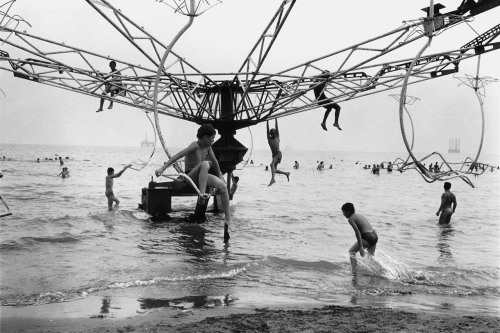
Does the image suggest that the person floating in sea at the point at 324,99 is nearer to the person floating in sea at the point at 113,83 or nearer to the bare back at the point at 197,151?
the bare back at the point at 197,151

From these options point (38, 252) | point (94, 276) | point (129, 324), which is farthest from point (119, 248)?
point (129, 324)

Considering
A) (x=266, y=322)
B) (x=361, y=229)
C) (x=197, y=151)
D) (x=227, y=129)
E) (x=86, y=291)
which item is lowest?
(x=86, y=291)

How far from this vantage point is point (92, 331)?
618 centimetres

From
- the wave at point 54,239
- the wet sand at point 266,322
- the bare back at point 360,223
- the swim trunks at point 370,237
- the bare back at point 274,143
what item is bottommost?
the wave at point 54,239

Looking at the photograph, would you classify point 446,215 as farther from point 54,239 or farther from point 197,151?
point 54,239

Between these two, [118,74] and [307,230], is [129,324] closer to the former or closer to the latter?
[118,74]

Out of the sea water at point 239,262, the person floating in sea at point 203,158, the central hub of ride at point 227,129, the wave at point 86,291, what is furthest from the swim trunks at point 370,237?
the central hub of ride at point 227,129

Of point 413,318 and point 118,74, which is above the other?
point 118,74

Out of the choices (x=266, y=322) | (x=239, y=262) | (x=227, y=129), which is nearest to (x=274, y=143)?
(x=227, y=129)

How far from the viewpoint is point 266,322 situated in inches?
257

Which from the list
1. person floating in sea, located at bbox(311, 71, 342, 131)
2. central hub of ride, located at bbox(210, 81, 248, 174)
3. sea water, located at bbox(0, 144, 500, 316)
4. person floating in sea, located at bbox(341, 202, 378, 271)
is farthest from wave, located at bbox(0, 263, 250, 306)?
central hub of ride, located at bbox(210, 81, 248, 174)

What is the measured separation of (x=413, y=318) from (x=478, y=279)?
4.94 meters

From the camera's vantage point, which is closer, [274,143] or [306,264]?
[306,264]

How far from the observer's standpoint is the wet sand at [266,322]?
630 centimetres
